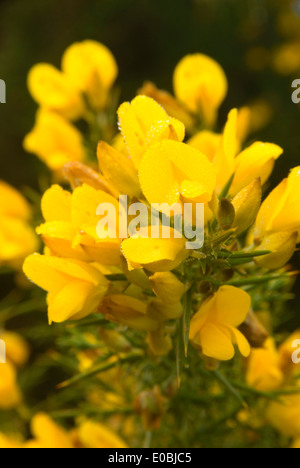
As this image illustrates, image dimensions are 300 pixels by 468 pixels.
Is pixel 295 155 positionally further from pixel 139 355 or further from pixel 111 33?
pixel 139 355

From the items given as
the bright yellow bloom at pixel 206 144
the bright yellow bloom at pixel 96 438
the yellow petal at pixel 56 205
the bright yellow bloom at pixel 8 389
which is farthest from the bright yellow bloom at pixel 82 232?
the bright yellow bloom at pixel 8 389

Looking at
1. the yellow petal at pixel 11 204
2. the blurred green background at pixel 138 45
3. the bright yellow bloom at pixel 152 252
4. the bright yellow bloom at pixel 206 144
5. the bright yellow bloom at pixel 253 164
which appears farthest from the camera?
the blurred green background at pixel 138 45

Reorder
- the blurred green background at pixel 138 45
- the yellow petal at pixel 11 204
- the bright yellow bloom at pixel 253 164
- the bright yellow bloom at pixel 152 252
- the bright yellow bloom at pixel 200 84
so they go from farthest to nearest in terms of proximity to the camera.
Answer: the blurred green background at pixel 138 45 → the yellow petal at pixel 11 204 → the bright yellow bloom at pixel 200 84 → the bright yellow bloom at pixel 253 164 → the bright yellow bloom at pixel 152 252

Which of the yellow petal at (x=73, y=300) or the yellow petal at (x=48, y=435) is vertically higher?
the yellow petal at (x=73, y=300)

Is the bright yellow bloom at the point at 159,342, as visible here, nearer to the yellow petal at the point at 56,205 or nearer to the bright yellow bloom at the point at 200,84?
the yellow petal at the point at 56,205

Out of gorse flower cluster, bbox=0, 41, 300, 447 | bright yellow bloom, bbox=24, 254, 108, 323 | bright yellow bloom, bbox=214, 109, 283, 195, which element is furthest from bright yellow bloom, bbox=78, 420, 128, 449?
bright yellow bloom, bbox=214, 109, 283, 195

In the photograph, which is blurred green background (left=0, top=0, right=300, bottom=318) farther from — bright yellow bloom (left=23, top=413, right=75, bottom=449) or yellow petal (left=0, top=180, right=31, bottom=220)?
bright yellow bloom (left=23, top=413, right=75, bottom=449)

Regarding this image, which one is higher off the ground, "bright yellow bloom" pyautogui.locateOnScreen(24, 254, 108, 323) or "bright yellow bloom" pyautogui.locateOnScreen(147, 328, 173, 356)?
"bright yellow bloom" pyautogui.locateOnScreen(24, 254, 108, 323)
